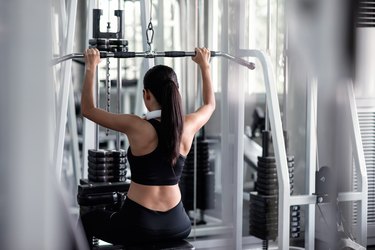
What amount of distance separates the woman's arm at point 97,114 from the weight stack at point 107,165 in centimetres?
51

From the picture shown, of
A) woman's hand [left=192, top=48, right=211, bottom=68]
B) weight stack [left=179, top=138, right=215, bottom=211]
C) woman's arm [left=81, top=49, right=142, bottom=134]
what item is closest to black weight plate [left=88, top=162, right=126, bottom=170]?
woman's arm [left=81, top=49, right=142, bottom=134]

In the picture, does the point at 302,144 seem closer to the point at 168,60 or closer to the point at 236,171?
the point at 236,171

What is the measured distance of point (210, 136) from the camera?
4.57m

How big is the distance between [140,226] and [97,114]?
1.41ft

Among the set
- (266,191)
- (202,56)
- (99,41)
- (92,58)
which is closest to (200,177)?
(266,191)

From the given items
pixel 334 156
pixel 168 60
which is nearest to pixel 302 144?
pixel 168 60

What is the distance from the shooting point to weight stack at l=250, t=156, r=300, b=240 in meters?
2.99

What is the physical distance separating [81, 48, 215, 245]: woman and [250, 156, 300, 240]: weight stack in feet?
2.95

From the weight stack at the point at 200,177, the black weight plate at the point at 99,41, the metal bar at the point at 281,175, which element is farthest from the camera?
the weight stack at the point at 200,177

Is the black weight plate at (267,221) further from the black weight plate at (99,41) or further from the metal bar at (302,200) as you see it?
the black weight plate at (99,41)

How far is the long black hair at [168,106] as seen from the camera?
2029 mm

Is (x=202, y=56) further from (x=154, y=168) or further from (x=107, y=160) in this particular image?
(x=107, y=160)

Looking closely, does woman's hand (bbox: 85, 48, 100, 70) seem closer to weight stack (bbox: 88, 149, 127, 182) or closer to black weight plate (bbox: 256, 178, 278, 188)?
weight stack (bbox: 88, 149, 127, 182)

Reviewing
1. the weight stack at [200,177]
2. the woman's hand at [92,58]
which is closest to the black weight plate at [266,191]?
the weight stack at [200,177]
